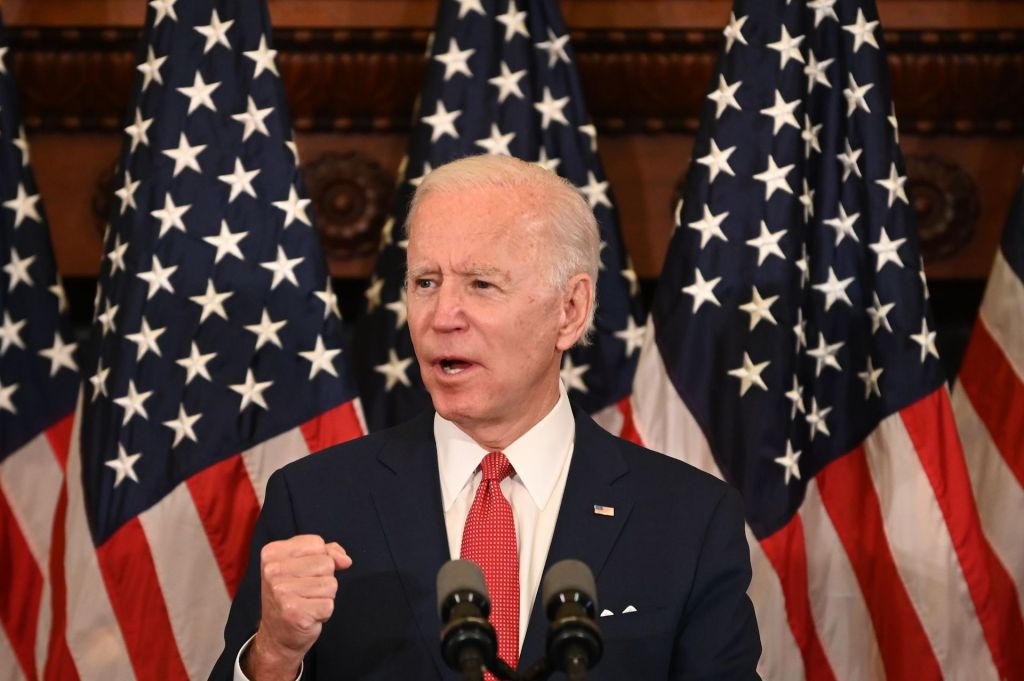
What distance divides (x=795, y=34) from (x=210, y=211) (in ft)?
4.89

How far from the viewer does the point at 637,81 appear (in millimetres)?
3652

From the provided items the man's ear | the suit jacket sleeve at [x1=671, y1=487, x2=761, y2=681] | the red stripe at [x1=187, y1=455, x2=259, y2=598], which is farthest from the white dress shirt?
the red stripe at [x1=187, y1=455, x2=259, y2=598]

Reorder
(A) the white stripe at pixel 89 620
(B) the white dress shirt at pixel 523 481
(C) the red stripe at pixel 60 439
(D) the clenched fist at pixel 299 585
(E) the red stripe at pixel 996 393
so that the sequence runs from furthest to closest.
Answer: (C) the red stripe at pixel 60 439
(E) the red stripe at pixel 996 393
(A) the white stripe at pixel 89 620
(B) the white dress shirt at pixel 523 481
(D) the clenched fist at pixel 299 585

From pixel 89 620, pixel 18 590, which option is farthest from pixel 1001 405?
pixel 18 590

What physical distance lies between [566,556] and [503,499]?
0.15 metres

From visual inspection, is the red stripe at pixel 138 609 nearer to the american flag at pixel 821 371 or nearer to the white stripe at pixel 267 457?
the white stripe at pixel 267 457

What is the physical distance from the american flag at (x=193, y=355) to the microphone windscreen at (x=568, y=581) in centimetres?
161

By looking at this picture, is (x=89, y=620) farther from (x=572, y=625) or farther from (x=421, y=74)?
(x=572, y=625)

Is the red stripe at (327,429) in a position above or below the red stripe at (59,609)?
above

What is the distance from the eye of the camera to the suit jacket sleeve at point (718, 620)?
7.04 feet

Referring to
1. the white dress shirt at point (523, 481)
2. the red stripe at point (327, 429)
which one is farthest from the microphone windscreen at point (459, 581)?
the red stripe at point (327, 429)

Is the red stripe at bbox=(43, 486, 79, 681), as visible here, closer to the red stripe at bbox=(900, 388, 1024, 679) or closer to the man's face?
the man's face

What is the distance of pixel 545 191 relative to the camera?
2.29m

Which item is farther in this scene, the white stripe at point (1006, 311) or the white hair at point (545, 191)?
the white stripe at point (1006, 311)
